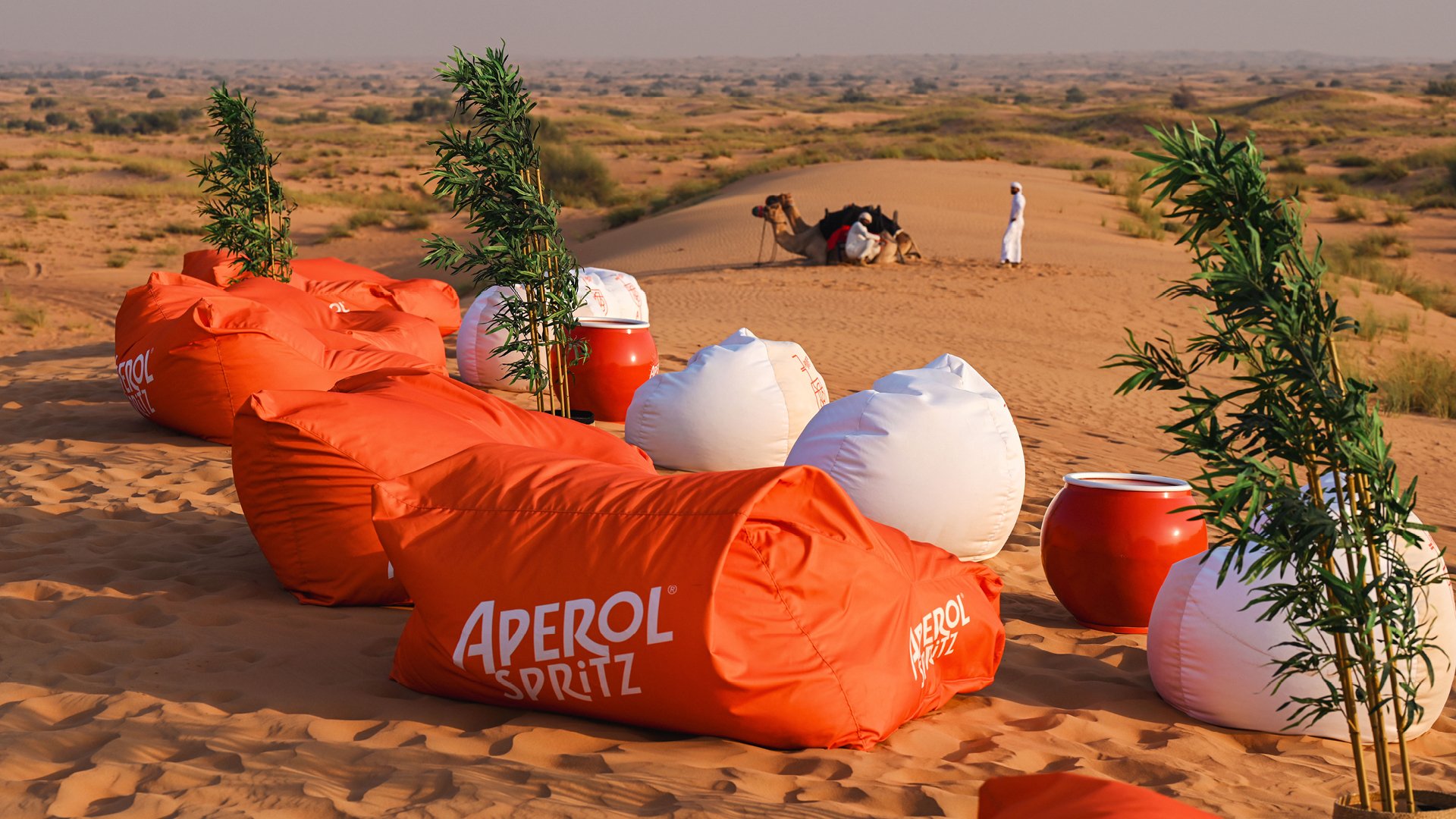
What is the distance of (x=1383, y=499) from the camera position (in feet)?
9.03

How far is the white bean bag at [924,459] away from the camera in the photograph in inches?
230

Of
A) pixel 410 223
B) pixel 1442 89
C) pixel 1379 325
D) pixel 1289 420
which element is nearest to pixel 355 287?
pixel 1289 420

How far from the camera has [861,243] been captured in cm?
2069

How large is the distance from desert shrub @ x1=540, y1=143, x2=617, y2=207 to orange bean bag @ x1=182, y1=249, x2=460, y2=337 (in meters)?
25.3

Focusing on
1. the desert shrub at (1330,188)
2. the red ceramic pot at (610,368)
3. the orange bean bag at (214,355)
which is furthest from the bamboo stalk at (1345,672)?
the desert shrub at (1330,188)

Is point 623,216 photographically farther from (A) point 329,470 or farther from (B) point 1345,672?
(B) point 1345,672

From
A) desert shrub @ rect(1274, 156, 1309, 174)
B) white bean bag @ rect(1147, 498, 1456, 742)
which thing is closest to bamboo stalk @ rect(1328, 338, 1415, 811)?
white bean bag @ rect(1147, 498, 1456, 742)

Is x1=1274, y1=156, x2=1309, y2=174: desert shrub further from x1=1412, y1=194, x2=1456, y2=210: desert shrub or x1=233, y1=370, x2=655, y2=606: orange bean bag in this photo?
x1=233, y1=370, x2=655, y2=606: orange bean bag

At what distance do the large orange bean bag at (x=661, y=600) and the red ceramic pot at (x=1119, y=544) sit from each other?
1503 millimetres

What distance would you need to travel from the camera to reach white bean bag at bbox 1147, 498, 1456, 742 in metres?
4.12

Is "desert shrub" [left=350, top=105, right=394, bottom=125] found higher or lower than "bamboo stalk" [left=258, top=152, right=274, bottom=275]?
higher

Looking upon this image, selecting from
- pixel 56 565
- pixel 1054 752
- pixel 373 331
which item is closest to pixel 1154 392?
pixel 373 331

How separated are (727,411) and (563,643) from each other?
4034 mm

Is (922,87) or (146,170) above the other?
(922,87)
